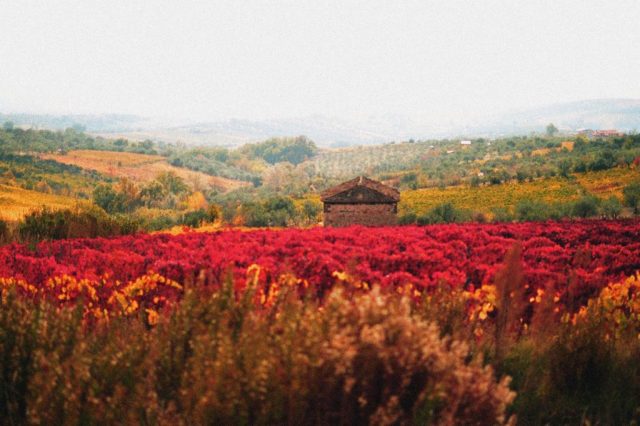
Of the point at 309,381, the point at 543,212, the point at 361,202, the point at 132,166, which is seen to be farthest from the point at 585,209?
the point at 132,166

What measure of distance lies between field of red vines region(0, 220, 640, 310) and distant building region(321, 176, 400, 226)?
1370cm

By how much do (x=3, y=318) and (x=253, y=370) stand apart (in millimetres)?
1702

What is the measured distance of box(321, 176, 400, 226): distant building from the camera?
856 inches

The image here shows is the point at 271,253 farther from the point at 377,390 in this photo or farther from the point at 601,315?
the point at 377,390

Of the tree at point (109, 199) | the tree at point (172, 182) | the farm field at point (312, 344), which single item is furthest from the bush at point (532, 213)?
the tree at point (172, 182)

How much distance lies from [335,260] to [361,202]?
53.2 feet

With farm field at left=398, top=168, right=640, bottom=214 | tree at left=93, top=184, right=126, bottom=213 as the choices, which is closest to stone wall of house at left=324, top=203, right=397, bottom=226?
farm field at left=398, top=168, right=640, bottom=214

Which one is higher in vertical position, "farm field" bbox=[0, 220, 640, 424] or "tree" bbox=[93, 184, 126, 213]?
"farm field" bbox=[0, 220, 640, 424]

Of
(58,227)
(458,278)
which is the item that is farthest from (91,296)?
(58,227)

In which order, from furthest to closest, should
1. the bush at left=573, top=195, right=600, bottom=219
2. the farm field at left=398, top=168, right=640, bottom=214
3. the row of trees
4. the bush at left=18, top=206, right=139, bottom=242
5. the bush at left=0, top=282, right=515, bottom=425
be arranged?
the farm field at left=398, top=168, right=640, bottom=214
the bush at left=573, top=195, right=600, bottom=219
the row of trees
the bush at left=18, top=206, right=139, bottom=242
the bush at left=0, top=282, right=515, bottom=425

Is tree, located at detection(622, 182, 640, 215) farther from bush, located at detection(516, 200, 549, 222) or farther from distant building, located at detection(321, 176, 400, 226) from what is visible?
distant building, located at detection(321, 176, 400, 226)

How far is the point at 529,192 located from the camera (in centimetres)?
6216

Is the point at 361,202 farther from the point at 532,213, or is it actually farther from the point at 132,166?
the point at 132,166

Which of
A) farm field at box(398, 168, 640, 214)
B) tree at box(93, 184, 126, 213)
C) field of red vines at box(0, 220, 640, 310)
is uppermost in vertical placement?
field of red vines at box(0, 220, 640, 310)
